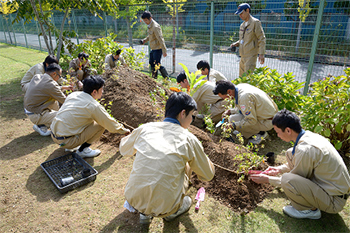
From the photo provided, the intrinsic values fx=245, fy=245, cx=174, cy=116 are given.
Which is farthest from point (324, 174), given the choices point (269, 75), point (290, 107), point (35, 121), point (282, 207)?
point (35, 121)

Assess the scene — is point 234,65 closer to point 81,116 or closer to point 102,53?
point 102,53

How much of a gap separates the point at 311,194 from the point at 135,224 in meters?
1.85

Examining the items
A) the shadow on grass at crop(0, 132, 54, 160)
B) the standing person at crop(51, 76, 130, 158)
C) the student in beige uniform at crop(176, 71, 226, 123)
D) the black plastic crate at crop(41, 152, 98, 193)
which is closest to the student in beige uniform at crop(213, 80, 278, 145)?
the student in beige uniform at crop(176, 71, 226, 123)

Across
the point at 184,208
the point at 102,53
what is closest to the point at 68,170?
the point at 184,208

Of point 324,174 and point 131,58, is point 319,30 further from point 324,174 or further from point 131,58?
point 131,58

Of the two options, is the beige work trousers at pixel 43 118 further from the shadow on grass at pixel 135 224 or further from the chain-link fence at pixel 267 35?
the chain-link fence at pixel 267 35

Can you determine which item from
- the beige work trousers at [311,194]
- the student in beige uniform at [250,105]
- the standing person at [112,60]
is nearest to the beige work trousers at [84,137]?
the student in beige uniform at [250,105]

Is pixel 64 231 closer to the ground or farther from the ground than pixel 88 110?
closer to the ground

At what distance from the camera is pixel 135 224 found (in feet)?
8.71

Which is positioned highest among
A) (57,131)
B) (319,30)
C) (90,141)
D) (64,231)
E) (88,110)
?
(319,30)

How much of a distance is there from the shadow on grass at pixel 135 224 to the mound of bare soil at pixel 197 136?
1.84 ft

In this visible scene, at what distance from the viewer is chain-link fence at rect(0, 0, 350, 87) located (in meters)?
5.30

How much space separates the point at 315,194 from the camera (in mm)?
2449

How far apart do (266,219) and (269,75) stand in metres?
2.89
